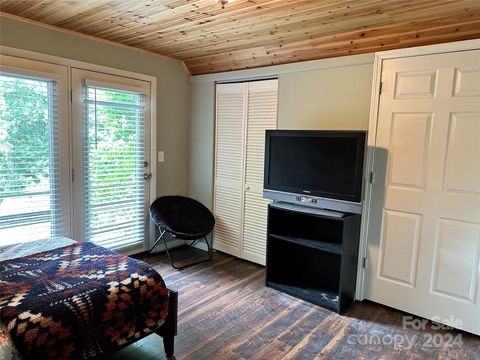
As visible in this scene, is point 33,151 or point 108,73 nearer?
point 33,151

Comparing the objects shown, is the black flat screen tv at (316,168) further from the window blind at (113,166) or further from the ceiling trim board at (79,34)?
the ceiling trim board at (79,34)

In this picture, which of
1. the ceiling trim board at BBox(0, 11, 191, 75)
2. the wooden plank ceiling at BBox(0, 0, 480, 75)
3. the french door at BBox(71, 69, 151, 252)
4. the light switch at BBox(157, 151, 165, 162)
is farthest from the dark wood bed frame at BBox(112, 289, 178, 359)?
the ceiling trim board at BBox(0, 11, 191, 75)

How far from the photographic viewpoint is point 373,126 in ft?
9.24

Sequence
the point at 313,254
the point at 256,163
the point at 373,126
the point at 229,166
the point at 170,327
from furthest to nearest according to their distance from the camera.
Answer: the point at 229,166, the point at 256,163, the point at 313,254, the point at 373,126, the point at 170,327

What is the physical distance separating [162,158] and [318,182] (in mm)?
2004

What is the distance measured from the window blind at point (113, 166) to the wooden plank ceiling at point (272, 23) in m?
0.64

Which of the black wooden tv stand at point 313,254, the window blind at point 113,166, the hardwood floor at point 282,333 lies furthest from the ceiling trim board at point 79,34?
the hardwood floor at point 282,333

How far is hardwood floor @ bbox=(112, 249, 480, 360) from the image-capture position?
222 cm

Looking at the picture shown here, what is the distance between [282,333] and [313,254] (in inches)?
39.4

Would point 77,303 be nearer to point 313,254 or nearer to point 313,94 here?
point 313,254

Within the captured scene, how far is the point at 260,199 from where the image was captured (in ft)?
12.1

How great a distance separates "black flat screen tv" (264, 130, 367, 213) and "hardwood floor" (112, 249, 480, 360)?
0.91 metres

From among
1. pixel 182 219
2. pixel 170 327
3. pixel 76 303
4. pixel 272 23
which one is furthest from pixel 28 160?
pixel 272 23

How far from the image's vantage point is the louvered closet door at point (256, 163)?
3545 millimetres
